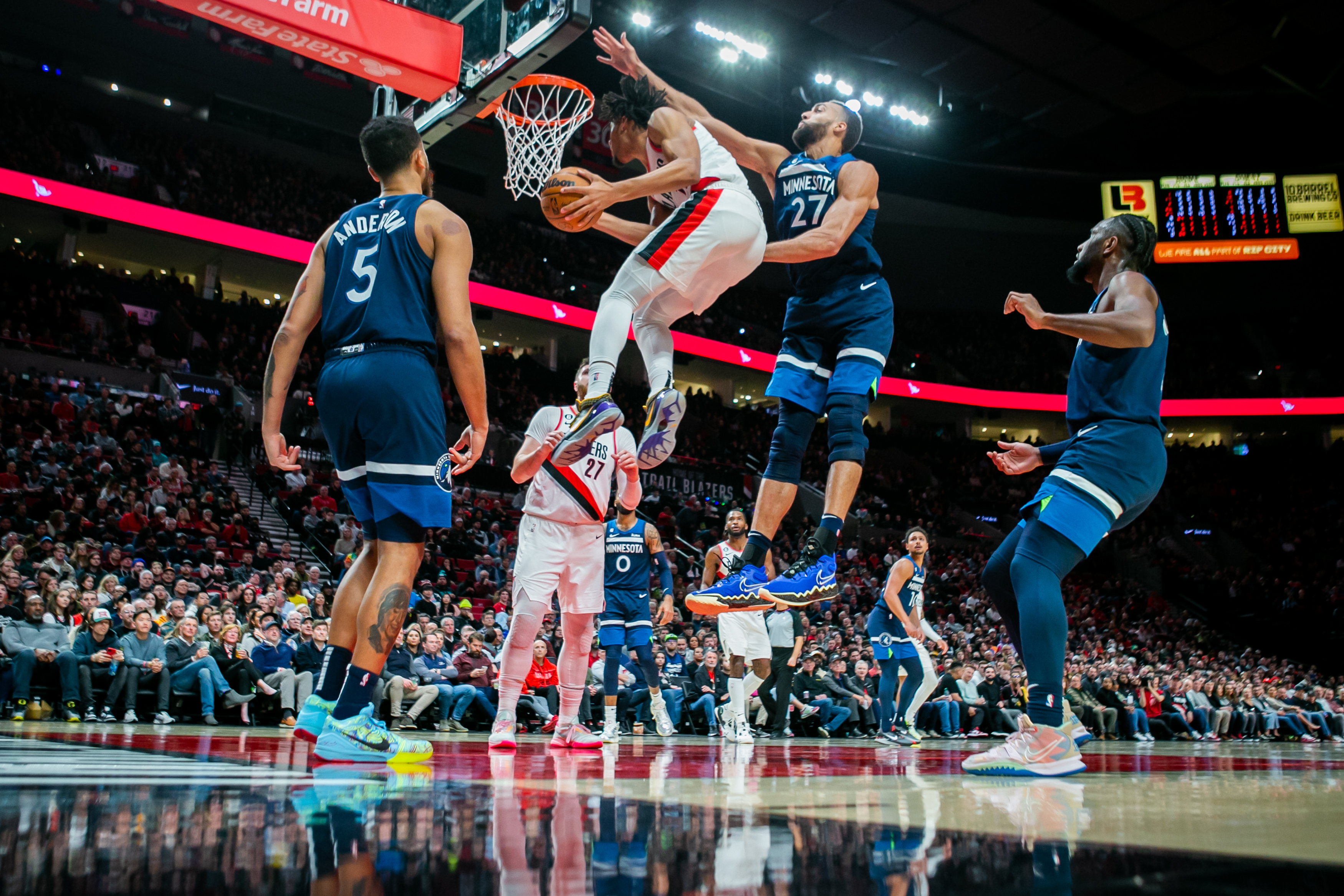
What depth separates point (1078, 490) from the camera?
3619mm

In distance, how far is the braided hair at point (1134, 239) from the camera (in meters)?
4.04

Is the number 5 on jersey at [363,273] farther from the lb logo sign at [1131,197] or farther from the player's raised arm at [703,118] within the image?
the lb logo sign at [1131,197]

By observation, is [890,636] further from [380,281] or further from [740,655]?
[380,281]

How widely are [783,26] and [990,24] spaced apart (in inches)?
172

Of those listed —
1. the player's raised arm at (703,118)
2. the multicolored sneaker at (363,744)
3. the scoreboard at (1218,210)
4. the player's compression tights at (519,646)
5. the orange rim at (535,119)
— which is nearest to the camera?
the multicolored sneaker at (363,744)

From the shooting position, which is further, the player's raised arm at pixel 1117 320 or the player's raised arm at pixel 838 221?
the player's raised arm at pixel 838 221

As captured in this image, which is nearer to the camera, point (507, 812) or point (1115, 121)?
point (507, 812)

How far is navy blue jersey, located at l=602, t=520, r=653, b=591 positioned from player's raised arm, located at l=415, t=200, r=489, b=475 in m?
4.40

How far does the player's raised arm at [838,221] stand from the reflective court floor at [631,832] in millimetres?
2081

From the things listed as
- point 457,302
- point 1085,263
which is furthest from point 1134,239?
point 457,302

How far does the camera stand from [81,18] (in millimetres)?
23000

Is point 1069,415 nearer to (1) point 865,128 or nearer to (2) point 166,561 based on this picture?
(2) point 166,561

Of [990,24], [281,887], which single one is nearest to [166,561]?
[281,887]

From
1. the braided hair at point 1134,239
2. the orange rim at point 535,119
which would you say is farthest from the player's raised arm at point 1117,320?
the orange rim at point 535,119
